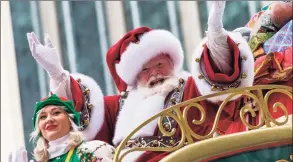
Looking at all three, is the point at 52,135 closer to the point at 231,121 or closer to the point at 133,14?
the point at 231,121

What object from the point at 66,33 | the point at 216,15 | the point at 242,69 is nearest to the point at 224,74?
the point at 242,69

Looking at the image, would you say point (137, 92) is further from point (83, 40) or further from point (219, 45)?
point (83, 40)

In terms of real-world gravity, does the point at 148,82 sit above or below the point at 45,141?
above

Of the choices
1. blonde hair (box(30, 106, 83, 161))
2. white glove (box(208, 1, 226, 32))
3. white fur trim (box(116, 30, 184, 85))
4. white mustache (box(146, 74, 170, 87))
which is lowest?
blonde hair (box(30, 106, 83, 161))

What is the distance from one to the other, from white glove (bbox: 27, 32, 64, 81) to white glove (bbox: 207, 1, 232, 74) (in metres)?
0.57

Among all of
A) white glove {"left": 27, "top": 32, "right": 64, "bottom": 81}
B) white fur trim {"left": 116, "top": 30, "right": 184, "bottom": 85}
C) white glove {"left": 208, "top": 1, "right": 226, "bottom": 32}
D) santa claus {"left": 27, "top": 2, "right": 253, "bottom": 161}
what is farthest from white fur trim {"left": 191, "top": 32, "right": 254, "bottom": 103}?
white glove {"left": 27, "top": 32, "right": 64, "bottom": 81}

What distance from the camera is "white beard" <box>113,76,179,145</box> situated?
322 centimetres

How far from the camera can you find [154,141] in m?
3.10

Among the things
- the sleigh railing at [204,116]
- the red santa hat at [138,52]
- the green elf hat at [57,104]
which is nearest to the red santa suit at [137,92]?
the red santa hat at [138,52]

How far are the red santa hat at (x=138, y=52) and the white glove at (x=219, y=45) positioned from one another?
10.9 inches

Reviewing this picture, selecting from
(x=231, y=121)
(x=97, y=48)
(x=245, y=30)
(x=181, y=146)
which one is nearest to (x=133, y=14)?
(x=97, y=48)

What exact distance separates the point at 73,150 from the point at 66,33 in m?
2.76

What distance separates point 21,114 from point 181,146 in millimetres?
2867

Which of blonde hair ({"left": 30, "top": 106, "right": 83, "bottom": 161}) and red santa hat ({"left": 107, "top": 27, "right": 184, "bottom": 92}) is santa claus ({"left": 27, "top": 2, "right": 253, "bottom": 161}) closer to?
red santa hat ({"left": 107, "top": 27, "right": 184, "bottom": 92})
